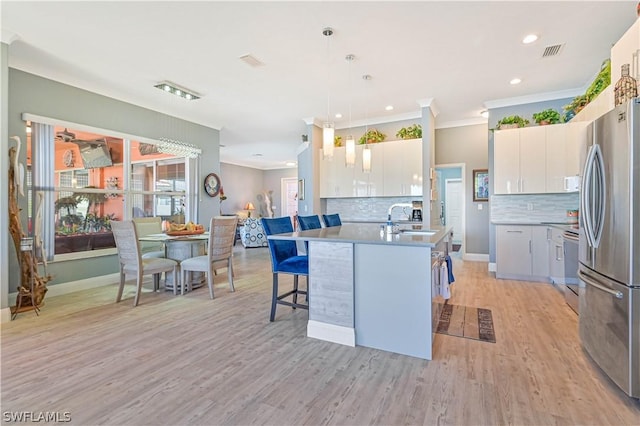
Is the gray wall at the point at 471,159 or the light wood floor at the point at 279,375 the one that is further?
the gray wall at the point at 471,159

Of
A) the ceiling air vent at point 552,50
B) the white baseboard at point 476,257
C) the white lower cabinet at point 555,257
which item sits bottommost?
the white baseboard at point 476,257

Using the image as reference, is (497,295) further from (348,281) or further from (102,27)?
(102,27)

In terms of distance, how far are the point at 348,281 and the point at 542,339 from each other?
5.62 ft

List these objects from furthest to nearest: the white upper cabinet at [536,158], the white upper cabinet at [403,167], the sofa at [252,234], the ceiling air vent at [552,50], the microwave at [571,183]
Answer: the sofa at [252,234], the white upper cabinet at [403,167], the white upper cabinet at [536,158], the microwave at [571,183], the ceiling air vent at [552,50]

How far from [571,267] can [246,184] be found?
34.2 ft

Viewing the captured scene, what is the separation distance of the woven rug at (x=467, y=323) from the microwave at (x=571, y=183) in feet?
7.97

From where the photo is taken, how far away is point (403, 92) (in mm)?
4641

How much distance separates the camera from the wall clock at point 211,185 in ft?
20.3

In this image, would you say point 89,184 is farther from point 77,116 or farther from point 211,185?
point 211,185

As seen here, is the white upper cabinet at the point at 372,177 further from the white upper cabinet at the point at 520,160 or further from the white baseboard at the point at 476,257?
the white baseboard at the point at 476,257

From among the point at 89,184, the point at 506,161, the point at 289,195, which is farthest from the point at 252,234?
the point at 506,161

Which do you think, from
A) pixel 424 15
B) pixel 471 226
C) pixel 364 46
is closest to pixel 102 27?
pixel 364 46

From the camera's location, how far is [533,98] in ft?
15.9

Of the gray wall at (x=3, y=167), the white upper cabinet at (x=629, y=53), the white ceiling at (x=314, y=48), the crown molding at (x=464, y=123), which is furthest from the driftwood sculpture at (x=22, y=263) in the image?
the crown molding at (x=464, y=123)
